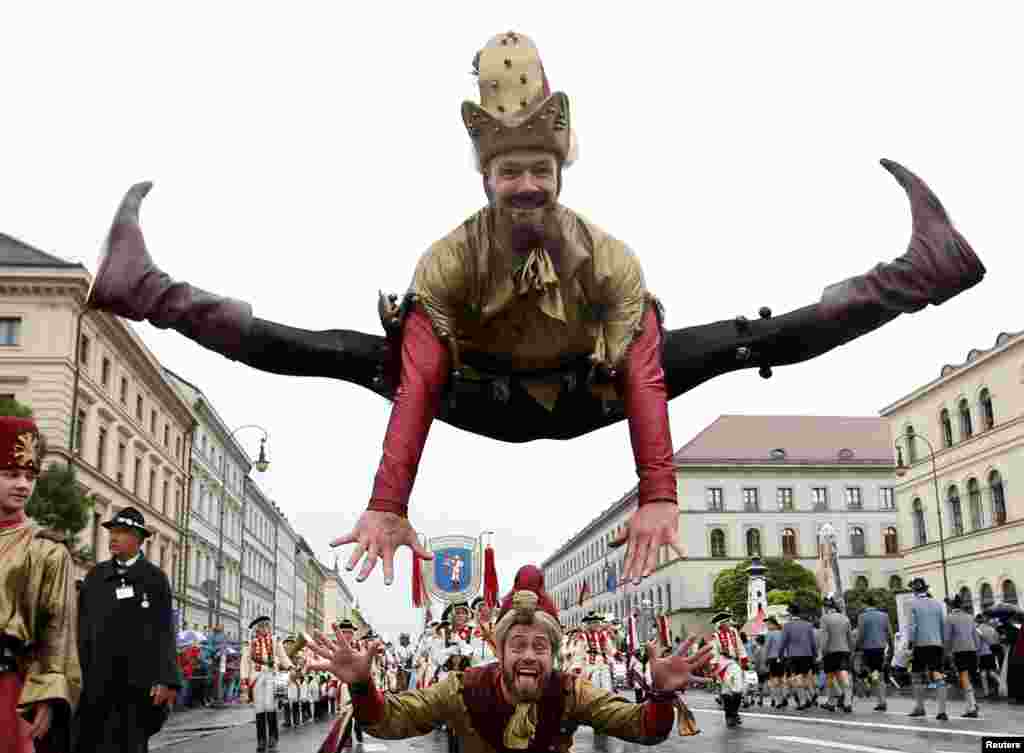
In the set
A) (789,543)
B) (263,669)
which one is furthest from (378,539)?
(789,543)

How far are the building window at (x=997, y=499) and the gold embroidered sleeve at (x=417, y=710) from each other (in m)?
51.9

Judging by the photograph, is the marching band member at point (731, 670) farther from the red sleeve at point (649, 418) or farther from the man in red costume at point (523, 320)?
the red sleeve at point (649, 418)

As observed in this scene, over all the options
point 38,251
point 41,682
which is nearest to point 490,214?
point 41,682

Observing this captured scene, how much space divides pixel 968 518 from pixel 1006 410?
7259mm

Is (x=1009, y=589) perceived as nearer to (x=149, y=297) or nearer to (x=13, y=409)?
(x=13, y=409)

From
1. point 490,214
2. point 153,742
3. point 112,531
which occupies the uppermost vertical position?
point 490,214

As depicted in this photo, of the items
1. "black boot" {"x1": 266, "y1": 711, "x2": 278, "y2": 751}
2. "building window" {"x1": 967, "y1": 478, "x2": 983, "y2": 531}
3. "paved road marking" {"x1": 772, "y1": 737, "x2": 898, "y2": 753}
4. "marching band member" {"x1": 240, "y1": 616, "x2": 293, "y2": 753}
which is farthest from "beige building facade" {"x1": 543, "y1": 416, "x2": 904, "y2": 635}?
"paved road marking" {"x1": 772, "y1": 737, "x2": 898, "y2": 753}

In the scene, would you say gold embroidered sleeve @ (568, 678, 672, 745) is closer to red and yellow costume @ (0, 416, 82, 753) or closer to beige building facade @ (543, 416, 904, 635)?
red and yellow costume @ (0, 416, 82, 753)

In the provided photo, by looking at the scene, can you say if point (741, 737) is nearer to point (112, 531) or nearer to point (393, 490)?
point (112, 531)

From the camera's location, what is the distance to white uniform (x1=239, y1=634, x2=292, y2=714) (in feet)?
49.5

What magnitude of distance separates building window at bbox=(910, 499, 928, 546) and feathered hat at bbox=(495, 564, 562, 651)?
5894 centimetres

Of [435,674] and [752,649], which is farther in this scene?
[752,649]

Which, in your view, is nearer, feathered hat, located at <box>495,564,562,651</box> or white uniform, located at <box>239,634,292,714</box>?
feathered hat, located at <box>495,564,562,651</box>

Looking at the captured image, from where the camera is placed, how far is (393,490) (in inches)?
140
